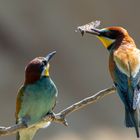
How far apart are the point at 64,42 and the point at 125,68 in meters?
3.46

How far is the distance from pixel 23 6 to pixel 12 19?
0.14 metres

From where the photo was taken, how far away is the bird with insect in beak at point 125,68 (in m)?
3.19

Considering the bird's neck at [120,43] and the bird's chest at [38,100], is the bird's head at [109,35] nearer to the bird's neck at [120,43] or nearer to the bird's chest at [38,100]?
the bird's neck at [120,43]

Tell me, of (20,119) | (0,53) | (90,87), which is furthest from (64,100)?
(20,119)

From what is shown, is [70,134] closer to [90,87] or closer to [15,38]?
[90,87]

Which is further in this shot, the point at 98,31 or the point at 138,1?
the point at 138,1

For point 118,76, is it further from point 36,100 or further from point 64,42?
point 64,42

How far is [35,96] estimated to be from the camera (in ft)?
11.7

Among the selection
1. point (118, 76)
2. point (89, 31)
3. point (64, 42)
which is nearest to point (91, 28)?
point (89, 31)

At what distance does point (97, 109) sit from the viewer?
6.53 m

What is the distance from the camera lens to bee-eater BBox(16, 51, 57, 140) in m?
3.52

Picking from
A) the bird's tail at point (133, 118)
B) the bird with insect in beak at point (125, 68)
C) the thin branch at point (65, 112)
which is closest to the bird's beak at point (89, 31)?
the bird with insect in beak at point (125, 68)

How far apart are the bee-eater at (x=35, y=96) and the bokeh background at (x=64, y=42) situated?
291 cm

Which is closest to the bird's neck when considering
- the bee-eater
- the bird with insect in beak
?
the bird with insect in beak
